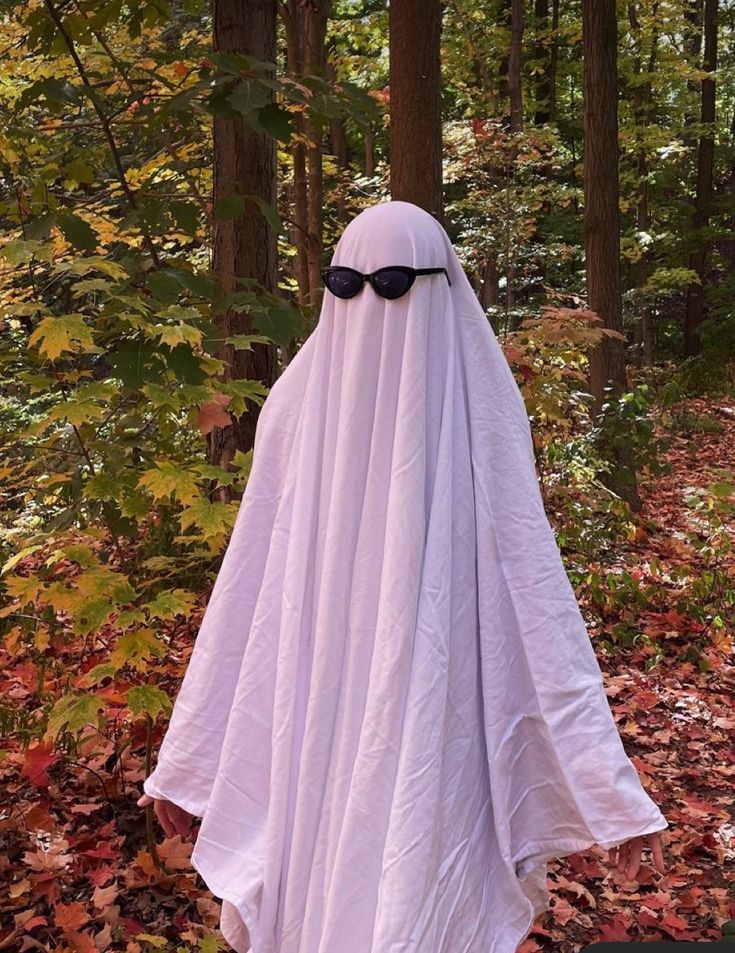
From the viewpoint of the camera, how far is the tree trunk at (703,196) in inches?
677

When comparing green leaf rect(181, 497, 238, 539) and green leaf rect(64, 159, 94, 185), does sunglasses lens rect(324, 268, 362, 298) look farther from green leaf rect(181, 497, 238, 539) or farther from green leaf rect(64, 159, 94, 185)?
green leaf rect(64, 159, 94, 185)

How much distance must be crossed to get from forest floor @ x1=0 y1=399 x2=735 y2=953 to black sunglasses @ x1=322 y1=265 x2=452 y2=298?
85.7 inches

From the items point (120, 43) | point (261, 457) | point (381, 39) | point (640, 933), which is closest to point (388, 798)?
point (261, 457)

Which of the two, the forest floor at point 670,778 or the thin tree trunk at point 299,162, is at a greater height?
the thin tree trunk at point 299,162

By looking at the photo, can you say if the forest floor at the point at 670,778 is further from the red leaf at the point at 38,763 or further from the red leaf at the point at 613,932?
the red leaf at the point at 38,763

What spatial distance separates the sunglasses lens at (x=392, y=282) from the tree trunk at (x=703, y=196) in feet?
54.5

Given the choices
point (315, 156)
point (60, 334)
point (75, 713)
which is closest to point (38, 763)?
point (75, 713)

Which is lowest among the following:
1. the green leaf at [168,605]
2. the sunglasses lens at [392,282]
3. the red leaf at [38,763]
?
the red leaf at [38,763]

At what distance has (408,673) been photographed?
184cm

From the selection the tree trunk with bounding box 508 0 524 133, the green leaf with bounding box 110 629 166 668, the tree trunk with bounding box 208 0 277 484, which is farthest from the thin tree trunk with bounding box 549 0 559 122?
the green leaf with bounding box 110 629 166 668

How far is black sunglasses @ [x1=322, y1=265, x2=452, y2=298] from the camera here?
1.95 metres

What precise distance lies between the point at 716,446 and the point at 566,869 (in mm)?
10110

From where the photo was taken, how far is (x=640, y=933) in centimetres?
332

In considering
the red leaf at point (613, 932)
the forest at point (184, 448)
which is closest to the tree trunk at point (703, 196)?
the forest at point (184, 448)
